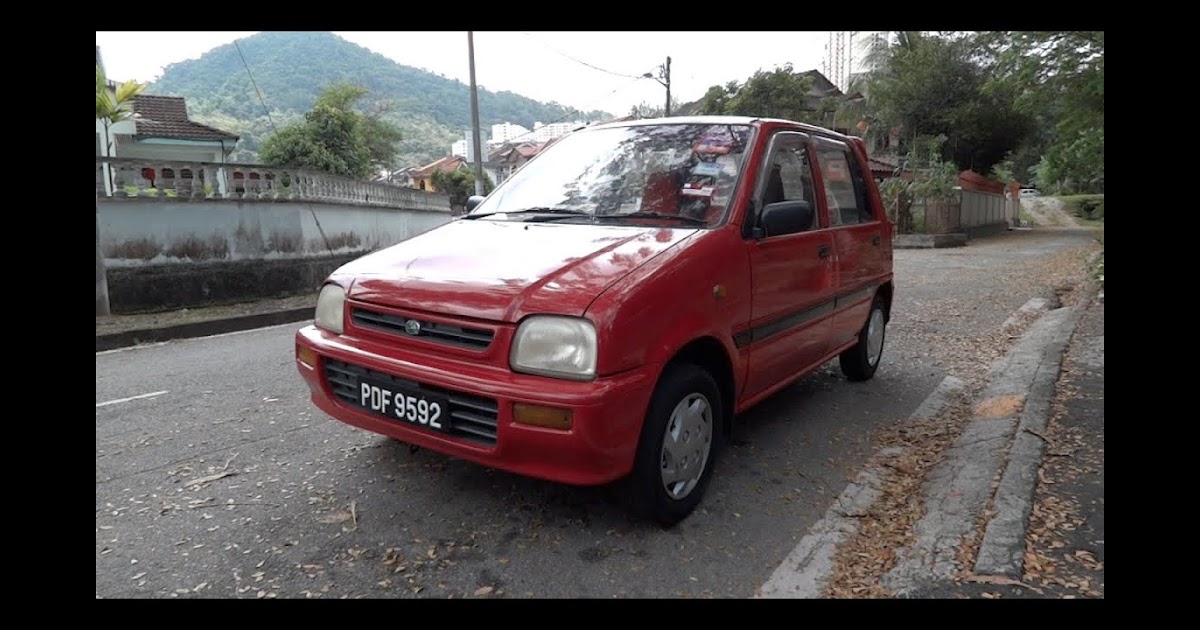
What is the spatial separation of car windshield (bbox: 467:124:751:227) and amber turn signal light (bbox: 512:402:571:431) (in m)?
1.14

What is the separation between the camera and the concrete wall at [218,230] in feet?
25.3

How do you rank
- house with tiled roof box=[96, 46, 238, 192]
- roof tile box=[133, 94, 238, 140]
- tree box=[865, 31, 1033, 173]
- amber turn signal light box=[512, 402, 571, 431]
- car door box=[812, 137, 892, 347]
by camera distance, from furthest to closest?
tree box=[865, 31, 1033, 173] → roof tile box=[133, 94, 238, 140] → house with tiled roof box=[96, 46, 238, 192] → car door box=[812, 137, 892, 347] → amber turn signal light box=[512, 402, 571, 431]

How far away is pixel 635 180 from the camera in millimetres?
3416

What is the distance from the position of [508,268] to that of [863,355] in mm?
3111

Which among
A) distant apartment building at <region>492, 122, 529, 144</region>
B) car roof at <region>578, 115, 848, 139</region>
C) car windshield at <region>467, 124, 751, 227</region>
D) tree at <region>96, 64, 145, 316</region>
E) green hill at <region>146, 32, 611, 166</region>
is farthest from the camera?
distant apartment building at <region>492, 122, 529, 144</region>

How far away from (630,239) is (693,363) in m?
0.57

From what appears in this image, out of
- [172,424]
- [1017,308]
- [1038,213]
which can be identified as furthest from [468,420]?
[1038,213]

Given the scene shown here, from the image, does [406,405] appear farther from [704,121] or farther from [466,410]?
[704,121]

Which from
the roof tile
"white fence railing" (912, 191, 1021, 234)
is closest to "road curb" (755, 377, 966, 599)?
"white fence railing" (912, 191, 1021, 234)

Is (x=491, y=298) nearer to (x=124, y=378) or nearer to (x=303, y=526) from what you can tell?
(x=303, y=526)

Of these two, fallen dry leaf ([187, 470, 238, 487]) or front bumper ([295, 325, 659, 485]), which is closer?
front bumper ([295, 325, 659, 485])

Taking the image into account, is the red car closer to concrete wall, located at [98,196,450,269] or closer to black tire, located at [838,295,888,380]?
black tire, located at [838,295,888,380]

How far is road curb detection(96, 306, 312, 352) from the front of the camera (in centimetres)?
664

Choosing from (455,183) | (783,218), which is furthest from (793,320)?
(455,183)
